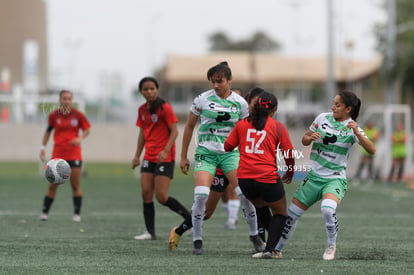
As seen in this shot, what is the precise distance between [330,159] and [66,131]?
6.13 meters

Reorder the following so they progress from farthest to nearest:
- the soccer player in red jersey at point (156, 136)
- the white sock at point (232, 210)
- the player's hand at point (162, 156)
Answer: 1. the white sock at point (232, 210)
2. the soccer player in red jersey at point (156, 136)
3. the player's hand at point (162, 156)

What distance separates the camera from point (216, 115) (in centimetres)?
1018

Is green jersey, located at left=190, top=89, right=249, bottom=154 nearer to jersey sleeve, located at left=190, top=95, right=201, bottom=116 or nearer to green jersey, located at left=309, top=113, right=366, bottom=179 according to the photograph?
jersey sleeve, located at left=190, top=95, right=201, bottom=116

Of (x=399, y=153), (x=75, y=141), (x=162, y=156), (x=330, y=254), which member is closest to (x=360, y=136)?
(x=330, y=254)

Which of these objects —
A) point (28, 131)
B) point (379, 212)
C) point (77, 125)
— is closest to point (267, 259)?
point (77, 125)

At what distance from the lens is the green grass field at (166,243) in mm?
8867

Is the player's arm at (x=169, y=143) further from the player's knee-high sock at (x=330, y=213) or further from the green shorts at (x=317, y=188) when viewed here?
the player's knee-high sock at (x=330, y=213)

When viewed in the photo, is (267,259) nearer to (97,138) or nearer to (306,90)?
(97,138)

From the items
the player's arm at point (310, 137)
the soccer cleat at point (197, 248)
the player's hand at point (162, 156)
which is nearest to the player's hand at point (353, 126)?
the player's arm at point (310, 137)

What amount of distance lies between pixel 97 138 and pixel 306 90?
3267cm

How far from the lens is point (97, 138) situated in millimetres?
47656

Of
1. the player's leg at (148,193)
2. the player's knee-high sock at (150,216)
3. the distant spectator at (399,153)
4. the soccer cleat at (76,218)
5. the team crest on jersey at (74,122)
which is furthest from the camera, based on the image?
the distant spectator at (399,153)

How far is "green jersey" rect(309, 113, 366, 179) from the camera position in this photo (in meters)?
9.60

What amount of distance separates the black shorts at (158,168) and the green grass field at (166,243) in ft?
2.95
